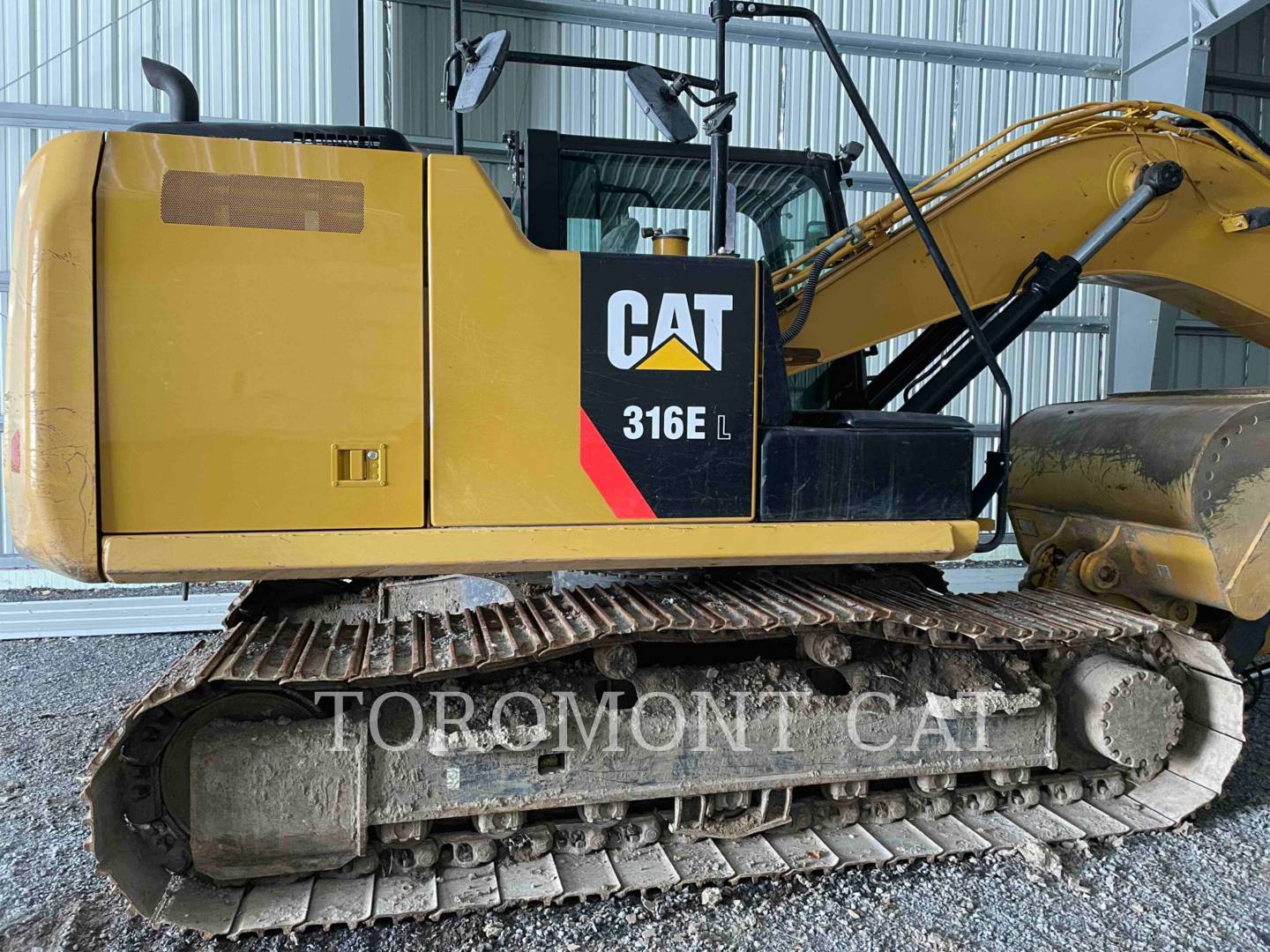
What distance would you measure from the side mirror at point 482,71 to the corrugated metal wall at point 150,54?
556 cm

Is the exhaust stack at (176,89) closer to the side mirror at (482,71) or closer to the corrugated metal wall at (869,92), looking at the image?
the side mirror at (482,71)

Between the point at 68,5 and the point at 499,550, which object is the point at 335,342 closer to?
the point at 499,550

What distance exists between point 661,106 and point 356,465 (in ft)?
4.04

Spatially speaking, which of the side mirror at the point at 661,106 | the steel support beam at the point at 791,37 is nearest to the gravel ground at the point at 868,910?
the side mirror at the point at 661,106

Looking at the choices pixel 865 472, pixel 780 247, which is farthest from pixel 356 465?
pixel 780 247

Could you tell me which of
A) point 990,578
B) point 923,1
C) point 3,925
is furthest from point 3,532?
point 923,1

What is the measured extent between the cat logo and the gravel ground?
1514 millimetres

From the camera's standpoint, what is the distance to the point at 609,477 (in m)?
2.41

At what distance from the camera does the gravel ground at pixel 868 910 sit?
233 cm

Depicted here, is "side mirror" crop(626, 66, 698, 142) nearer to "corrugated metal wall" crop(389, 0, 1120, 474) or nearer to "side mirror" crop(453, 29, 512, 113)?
"side mirror" crop(453, 29, 512, 113)

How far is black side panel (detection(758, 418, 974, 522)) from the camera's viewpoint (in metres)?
2.53

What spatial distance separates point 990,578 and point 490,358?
18.8ft

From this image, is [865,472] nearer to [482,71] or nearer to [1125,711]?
[1125,711]

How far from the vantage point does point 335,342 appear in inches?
88.5
